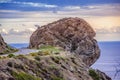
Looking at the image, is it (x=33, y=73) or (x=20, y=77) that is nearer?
(x=20, y=77)

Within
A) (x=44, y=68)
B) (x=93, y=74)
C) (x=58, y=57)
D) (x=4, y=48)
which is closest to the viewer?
(x=44, y=68)

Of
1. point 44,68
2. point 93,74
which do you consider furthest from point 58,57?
point 93,74

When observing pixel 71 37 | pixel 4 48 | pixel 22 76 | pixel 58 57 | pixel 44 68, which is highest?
pixel 22 76

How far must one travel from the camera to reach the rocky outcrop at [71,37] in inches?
3954

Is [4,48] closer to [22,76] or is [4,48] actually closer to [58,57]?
[58,57]

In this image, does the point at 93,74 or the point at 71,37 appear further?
the point at 71,37

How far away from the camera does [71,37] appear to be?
101375 mm

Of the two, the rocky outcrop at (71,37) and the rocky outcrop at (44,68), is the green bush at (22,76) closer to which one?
the rocky outcrop at (44,68)

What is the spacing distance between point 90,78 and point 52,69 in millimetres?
12923

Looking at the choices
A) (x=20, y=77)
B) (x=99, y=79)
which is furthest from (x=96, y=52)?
(x=20, y=77)

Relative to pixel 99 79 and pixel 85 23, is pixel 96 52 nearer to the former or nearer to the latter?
pixel 85 23

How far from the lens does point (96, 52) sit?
10688 centimetres

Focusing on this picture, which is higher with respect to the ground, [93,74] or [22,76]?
[22,76]

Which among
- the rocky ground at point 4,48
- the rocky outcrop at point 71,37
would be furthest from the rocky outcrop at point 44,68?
the rocky outcrop at point 71,37
